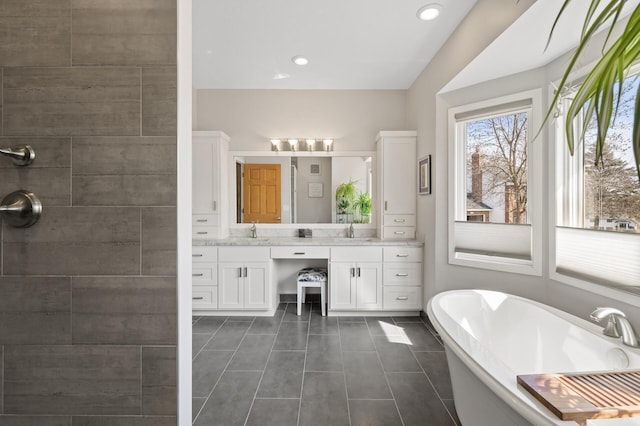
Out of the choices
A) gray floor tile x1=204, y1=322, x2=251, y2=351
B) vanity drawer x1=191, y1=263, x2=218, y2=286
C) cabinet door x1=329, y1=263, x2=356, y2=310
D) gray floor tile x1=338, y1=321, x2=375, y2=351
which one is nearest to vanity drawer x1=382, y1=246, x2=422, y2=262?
cabinet door x1=329, y1=263, x2=356, y2=310

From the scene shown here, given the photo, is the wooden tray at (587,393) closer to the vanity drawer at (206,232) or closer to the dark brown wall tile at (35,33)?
the dark brown wall tile at (35,33)

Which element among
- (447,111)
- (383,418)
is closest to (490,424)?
(383,418)

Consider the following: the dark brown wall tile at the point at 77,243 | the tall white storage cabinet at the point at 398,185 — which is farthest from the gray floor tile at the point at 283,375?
the tall white storage cabinet at the point at 398,185

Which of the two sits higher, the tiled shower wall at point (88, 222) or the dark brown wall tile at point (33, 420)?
the tiled shower wall at point (88, 222)

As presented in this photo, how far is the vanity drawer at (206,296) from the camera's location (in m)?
3.27

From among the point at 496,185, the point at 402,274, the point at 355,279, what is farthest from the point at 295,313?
the point at 496,185

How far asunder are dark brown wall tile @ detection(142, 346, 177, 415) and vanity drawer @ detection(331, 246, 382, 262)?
2.33m

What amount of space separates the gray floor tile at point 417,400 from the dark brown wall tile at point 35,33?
2328 mm

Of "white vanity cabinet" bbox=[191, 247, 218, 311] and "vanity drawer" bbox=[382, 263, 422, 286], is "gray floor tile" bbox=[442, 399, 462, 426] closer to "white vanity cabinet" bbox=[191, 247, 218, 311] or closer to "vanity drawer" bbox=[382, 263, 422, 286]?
"vanity drawer" bbox=[382, 263, 422, 286]

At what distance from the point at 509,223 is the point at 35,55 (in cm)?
305

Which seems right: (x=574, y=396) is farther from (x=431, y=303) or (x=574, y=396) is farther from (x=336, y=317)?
(x=336, y=317)

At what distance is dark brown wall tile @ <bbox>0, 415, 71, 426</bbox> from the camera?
1051 mm

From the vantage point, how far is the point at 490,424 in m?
1.18

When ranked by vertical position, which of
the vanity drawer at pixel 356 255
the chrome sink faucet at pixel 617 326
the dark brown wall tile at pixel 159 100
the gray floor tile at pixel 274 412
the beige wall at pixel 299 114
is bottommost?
the gray floor tile at pixel 274 412
